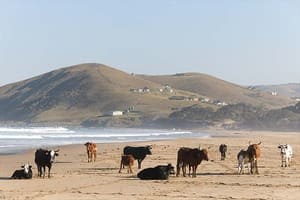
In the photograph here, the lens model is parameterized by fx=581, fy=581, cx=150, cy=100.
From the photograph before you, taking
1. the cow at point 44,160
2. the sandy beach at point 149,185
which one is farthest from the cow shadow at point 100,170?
the cow at point 44,160

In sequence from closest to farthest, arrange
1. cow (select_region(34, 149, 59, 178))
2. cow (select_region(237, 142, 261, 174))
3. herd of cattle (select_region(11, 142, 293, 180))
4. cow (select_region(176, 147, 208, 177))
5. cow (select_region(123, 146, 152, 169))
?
herd of cattle (select_region(11, 142, 293, 180))
cow (select_region(176, 147, 208, 177))
cow (select_region(34, 149, 59, 178))
cow (select_region(237, 142, 261, 174))
cow (select_region(123, 146, 152, 169))

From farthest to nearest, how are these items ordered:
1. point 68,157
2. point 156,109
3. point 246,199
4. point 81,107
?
1. point 81,107
2. point 156,109
3. point 68,157
4. point 246,199

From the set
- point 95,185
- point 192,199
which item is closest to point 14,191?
point 95,185

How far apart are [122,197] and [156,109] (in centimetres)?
15582

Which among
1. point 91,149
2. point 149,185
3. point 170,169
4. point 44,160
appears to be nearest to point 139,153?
point 91,149

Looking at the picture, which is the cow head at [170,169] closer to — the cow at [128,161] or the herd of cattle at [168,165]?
the herd of cattle at [168,165]

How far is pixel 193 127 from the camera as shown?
452 feet

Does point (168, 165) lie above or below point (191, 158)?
below

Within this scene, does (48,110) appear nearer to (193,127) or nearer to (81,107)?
(81,107)

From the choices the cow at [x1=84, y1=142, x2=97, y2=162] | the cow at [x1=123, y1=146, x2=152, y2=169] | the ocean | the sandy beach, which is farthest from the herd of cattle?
the ocean

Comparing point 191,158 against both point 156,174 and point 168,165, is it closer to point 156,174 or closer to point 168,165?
point 168,165

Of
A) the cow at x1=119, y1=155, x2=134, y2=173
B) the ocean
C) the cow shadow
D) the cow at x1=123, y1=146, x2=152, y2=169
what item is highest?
the ocean

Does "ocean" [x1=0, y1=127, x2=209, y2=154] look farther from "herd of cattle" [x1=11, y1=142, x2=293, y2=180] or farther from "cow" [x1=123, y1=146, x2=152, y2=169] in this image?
"herd of cattle" [x1=11, y1=142, x2=293, y2=180]

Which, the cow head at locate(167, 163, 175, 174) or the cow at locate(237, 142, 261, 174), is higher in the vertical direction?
the cow at locate(237, 142, 261, 174)
